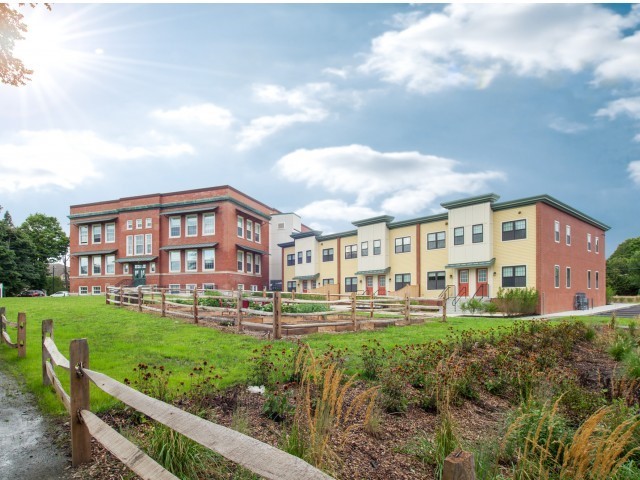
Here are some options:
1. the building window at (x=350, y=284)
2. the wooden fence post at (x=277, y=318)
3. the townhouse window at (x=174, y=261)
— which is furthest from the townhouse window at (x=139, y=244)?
the wooden fence post at (x=277, y=318)

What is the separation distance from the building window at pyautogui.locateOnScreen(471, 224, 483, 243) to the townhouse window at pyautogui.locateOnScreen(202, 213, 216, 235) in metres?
25.4

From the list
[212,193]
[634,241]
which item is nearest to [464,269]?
[212,193]

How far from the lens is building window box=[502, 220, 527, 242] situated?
102 ft

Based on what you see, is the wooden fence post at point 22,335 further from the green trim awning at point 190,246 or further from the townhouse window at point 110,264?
the townhouse window at point 110,264

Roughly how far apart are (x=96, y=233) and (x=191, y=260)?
1416cm

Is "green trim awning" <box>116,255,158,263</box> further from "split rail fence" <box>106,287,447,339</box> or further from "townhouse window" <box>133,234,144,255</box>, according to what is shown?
"split rail fence" <box>106,287,447,339</box>

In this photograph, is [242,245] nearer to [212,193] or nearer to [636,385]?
[212,193]

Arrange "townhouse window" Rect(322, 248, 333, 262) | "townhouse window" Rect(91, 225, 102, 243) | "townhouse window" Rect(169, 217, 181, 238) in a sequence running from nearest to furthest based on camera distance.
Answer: "townhouse window" Rect(169, 217, 181, 238) → "townhouse window" Rect(322, 248, 333, 262) → "townhouse window" Rect(91, 225, 102, 243)

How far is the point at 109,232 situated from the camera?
49.8 m

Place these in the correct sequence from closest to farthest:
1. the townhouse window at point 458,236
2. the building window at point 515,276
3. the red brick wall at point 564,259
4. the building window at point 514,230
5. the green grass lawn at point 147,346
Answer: the green grass lawn at point 147,346 → the red brick wall at point 564,259 → the building window at point 515,276 → the building window at point 514,230 → the townhouse window at point 458,236

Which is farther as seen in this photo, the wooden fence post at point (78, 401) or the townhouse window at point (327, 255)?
the townhouse window at point (327, 255)

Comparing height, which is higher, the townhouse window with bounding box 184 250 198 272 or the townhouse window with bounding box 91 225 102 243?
the townhouse window with bounding box 91 225 102 243

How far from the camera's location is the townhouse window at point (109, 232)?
162 feet

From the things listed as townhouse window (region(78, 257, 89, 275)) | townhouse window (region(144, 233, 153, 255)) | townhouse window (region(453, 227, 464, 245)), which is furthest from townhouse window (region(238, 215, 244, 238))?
townhouse window (region(453, 227, 464, 245))
